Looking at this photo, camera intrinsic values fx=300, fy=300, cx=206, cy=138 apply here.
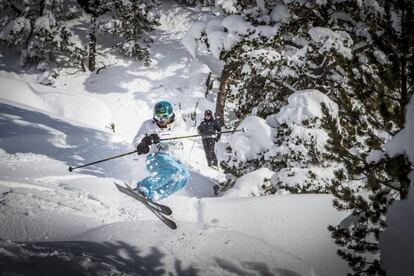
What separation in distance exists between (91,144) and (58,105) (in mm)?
4326

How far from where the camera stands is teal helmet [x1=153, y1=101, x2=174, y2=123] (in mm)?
6164

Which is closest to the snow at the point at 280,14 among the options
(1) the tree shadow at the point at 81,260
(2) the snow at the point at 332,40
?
(2) the snow at the point at 332,40

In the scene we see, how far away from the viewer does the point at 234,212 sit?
541 centimetres

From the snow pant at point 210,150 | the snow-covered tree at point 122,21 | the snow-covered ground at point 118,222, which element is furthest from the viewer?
the snow-covered tree at point 122,21

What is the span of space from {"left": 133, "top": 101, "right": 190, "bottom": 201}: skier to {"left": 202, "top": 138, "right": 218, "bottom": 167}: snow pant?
4.70 m

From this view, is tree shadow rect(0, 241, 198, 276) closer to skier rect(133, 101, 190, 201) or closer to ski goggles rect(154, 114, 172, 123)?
skier rect(133, 101, 190, 201)

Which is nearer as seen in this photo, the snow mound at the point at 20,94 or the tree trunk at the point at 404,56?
the tree trunk at the point at 404,56

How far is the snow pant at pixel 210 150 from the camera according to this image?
11.3 m

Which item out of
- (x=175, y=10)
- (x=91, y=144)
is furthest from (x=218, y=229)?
(x=175, y=10)

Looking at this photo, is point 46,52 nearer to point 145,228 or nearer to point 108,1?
point 108,1

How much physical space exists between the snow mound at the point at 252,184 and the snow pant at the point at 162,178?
158cm

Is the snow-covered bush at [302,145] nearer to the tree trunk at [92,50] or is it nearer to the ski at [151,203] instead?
the ski at [151,203]

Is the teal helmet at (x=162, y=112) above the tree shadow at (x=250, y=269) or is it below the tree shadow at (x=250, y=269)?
above

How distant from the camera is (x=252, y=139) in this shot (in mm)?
8203
